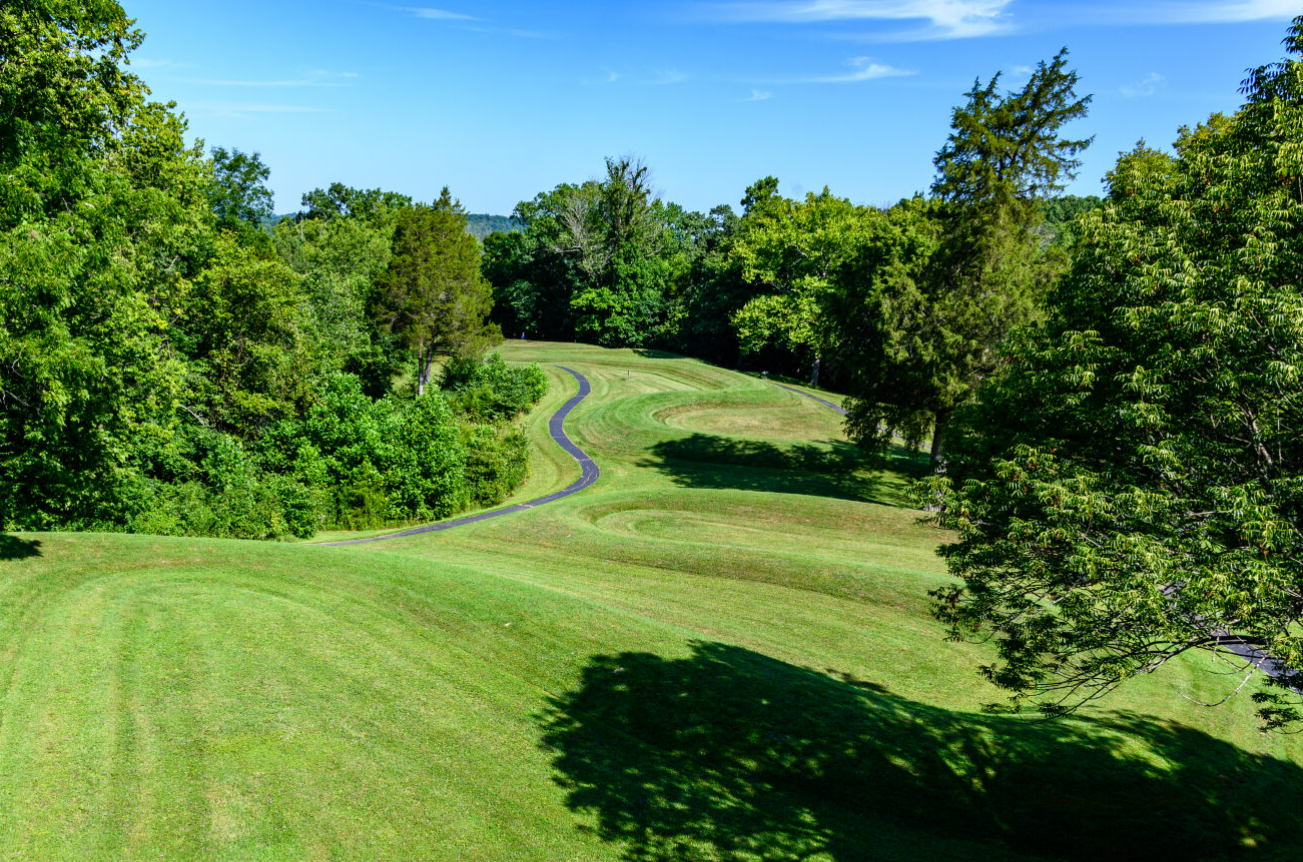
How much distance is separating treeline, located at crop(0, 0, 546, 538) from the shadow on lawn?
12918 mm

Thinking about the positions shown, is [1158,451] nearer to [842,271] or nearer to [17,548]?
[17,548]

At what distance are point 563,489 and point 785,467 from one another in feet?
47.4

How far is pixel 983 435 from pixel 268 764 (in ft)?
68.5

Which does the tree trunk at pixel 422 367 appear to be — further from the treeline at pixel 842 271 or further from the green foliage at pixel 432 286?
the treeline at pixel 842 271

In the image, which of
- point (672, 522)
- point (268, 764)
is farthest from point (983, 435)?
point (268, 764)

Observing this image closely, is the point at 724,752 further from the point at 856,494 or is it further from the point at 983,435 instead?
the point at 856,494

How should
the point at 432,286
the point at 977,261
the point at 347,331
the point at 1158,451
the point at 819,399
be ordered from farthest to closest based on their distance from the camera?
the point at 819,399 < the point at 432,286 < the point at 347,331 < the point at 977,261 < the point at 1158,451

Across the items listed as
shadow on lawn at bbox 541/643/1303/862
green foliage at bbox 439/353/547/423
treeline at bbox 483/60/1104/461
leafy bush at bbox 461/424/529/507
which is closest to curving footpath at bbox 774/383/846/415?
treeline at bbox 483/60/1104/461

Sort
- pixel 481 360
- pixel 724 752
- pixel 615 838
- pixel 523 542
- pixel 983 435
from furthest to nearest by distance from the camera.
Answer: pixel 481 360 → pixel 523 542 → pixel 983 435 → pixel 724 752 → pixel 615 838

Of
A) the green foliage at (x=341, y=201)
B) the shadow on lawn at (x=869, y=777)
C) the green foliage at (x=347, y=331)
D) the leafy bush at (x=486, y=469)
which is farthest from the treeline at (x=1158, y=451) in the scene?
the green foliage at (x=341, y=201)

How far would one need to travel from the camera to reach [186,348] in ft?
112

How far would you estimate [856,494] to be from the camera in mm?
37781

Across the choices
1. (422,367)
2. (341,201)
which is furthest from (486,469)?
(341,201)

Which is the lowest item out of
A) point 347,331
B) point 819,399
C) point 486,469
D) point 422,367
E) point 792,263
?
point 486,469
